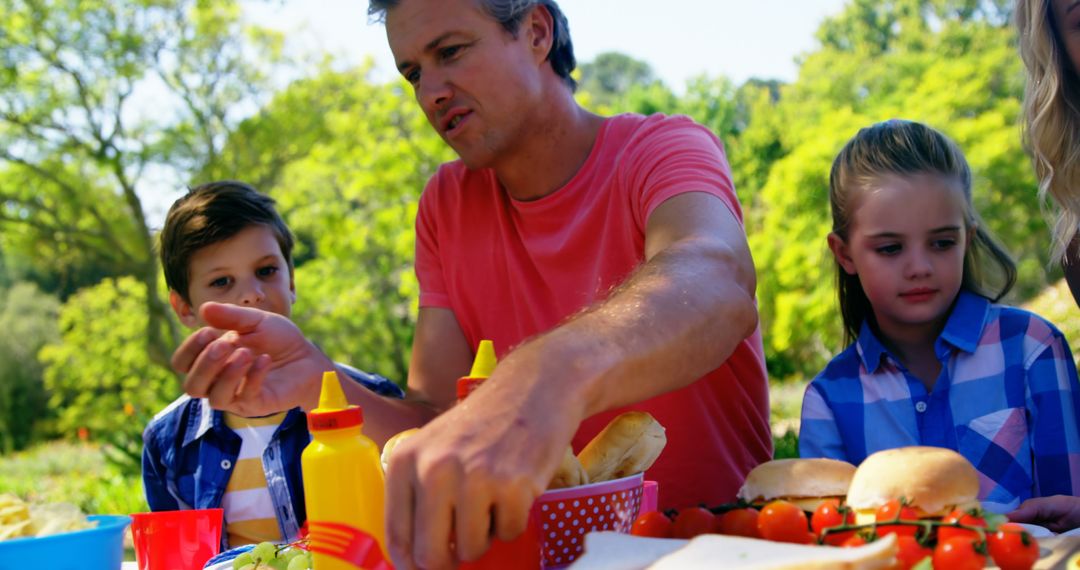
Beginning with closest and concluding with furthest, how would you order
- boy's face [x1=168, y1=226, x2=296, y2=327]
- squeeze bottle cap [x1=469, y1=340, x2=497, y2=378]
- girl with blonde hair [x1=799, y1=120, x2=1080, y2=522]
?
squeeze bottle cap [x1=469, y1=340, x2=497, y2=378], girl with blonde hair [x1=799, y1=120, x2=1080, y2=522], boy's face [x1=168, y1=226, x2=296, y2=327]

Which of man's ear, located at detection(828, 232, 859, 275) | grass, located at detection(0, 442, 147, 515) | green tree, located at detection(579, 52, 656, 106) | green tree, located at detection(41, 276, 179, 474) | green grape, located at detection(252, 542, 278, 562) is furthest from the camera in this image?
green tree, located at detection(579, 52, 656, 106)

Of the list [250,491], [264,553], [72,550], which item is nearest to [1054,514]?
[264,553]

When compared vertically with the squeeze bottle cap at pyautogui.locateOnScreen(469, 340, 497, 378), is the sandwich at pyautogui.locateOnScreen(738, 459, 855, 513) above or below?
below

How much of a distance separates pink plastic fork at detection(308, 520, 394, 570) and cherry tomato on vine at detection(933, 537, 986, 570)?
710mm

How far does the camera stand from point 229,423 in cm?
300

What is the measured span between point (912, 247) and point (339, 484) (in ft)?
5.54

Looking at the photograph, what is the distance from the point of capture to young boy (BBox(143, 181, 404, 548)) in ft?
9.23

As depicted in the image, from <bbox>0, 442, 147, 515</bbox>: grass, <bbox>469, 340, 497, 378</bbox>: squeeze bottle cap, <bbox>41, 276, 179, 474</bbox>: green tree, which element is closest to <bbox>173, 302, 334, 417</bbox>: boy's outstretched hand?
<bbox>469, 340, 497, 378</bbox>: squeeze bottle cap

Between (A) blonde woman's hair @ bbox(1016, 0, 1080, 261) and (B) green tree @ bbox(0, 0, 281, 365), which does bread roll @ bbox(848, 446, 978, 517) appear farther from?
(B) green tree @ bbox(0, 0, 281, 365)

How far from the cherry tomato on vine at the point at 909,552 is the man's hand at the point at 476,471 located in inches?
15.6

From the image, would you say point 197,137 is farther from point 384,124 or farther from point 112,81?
point 384,124

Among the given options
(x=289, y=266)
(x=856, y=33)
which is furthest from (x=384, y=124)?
(x=856, y=33)

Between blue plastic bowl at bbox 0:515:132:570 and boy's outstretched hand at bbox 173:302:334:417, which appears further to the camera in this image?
boy's outstretched hand at bbox 173:302:334:417

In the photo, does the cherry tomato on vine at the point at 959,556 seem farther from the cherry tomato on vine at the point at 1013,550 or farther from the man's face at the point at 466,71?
the man's face at the point at 466,71
